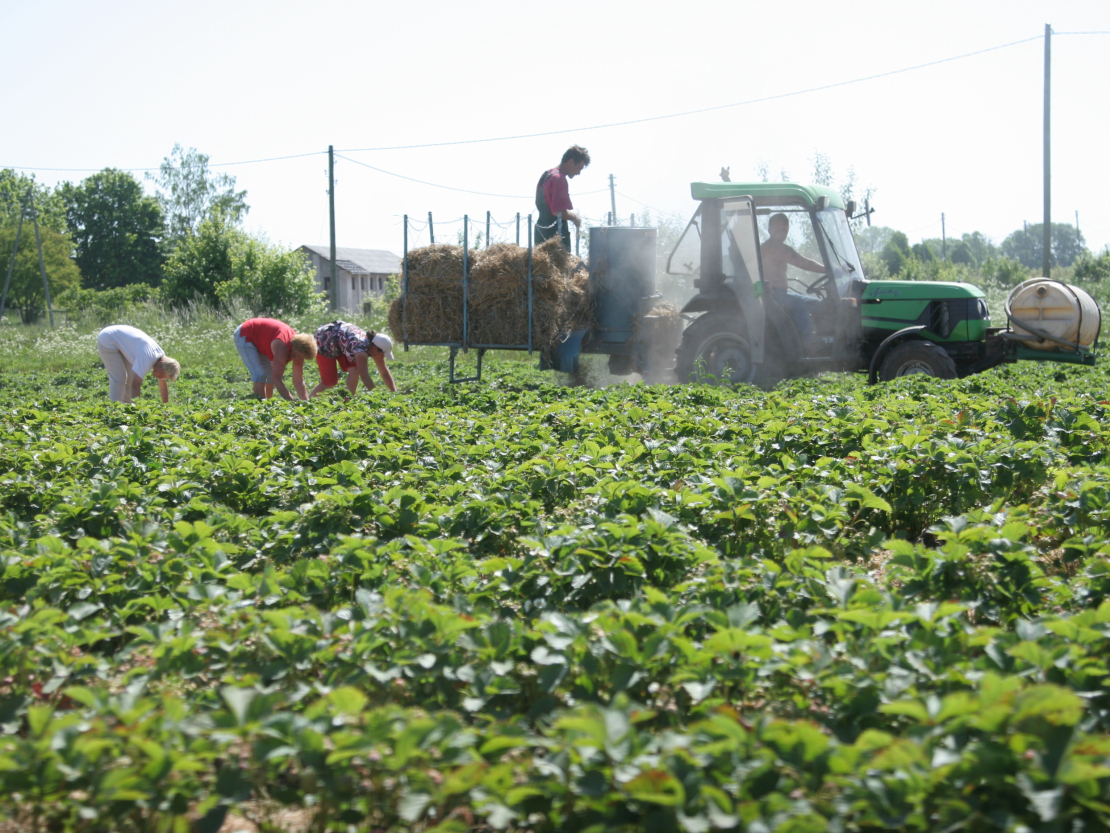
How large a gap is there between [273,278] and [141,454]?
3285 cm

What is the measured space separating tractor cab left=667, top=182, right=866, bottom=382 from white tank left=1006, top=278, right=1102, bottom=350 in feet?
5.90

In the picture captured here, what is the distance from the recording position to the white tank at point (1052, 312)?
980 centimetres

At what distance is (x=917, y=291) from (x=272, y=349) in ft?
23.8

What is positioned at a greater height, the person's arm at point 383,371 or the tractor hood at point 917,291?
the tractor hood at point 917,291

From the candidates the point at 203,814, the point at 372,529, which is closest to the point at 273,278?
the point at 372,529

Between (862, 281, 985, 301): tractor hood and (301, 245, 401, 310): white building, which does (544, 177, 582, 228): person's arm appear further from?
(301, 245, 401, 310): white building

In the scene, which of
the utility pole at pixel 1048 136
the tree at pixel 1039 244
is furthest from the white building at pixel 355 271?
the tree at pixel 1039 244

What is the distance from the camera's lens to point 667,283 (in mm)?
11414

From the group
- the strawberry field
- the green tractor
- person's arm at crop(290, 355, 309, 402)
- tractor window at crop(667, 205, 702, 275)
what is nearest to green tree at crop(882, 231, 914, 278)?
the green tractor

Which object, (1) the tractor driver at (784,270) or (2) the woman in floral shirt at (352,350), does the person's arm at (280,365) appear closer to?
(2) the woman in floral shirt at (352,350)

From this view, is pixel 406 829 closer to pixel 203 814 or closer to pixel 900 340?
pixel 203 814

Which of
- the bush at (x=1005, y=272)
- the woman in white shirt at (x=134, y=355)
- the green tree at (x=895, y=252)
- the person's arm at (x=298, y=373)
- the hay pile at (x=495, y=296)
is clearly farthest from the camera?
the green tree at (x=895, y=252)

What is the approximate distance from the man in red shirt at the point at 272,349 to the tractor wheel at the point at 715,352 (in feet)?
14.7

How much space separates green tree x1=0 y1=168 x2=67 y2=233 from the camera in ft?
234
